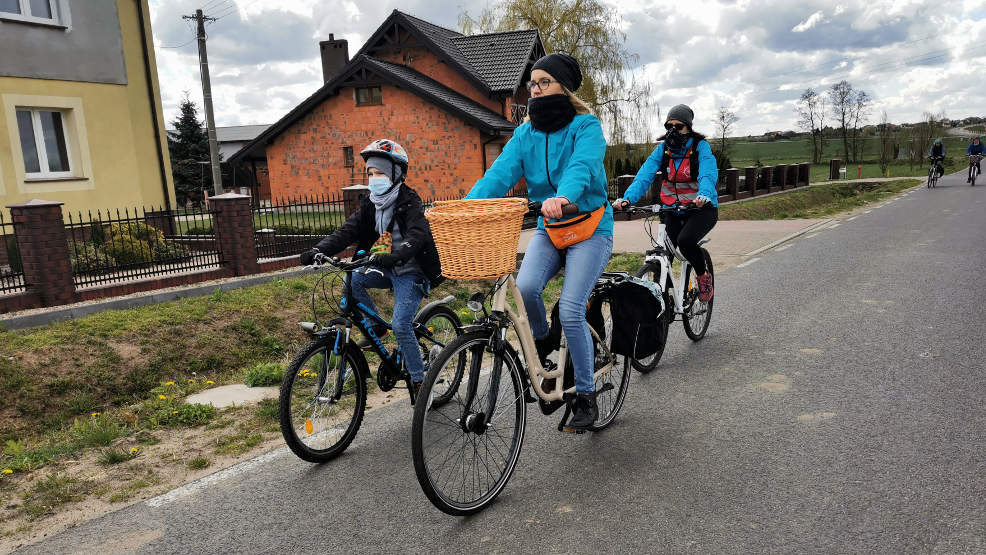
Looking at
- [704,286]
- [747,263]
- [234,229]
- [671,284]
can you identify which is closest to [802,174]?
[747,263]

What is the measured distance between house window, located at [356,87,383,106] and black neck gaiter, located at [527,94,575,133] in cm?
2562

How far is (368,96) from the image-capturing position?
2816 centimetres

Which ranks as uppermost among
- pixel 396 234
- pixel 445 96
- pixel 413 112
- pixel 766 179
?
pixel 445 96

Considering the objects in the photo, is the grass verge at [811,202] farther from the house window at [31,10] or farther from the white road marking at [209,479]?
the white road marking at [209,479]

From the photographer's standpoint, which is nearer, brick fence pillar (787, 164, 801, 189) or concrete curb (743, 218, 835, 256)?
concrete curb (743, 218, 835, 256)

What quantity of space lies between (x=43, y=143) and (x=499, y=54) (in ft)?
64.4

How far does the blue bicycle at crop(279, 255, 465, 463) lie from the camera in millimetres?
3686

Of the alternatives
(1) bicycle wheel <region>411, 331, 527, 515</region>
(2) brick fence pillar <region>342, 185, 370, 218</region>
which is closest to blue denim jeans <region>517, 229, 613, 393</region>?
(1) bicycle wheel <region>411, 331, 527, 515</region>

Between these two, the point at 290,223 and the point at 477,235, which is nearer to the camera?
the point at 477,235

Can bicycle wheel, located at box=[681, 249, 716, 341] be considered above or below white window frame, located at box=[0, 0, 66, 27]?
below

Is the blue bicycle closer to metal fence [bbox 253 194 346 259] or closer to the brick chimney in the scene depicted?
metal fence [bbox 253 194 346 259]

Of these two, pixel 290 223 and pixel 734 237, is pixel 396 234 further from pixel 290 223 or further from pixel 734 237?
pixel 734 237

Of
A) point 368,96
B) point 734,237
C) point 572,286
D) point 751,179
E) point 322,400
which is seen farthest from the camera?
point 368,96

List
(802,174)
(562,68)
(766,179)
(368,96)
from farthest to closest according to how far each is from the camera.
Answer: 1. (802,174)
2. (766,179)
3. (368,96)
4. (562,68)
